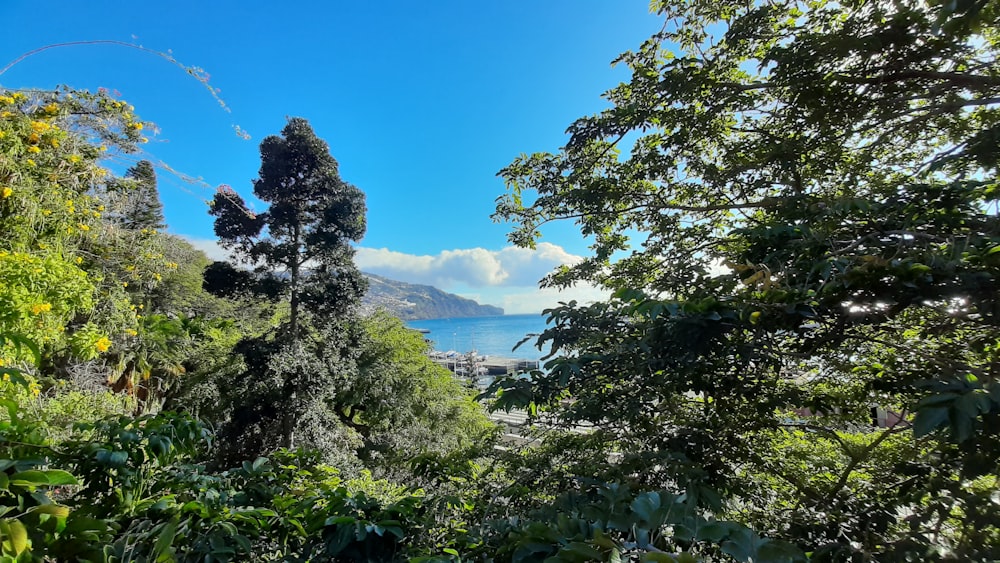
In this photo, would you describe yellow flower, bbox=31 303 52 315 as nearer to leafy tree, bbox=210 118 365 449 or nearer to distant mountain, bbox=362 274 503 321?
leafy tree, bbox=210 118 365 449

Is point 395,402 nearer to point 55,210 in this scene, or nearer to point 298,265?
point 298,265

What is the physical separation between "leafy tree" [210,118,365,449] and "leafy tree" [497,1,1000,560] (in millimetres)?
4812

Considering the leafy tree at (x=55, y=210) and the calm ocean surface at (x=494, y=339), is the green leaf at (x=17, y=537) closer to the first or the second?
the calm ocean surface at (x=494, y=339)

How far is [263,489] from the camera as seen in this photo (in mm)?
1512

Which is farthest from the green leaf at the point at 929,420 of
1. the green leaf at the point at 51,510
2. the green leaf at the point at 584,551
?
the green leaf at the point at 51,510

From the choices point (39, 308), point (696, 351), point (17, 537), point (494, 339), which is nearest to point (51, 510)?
point (17, 537)

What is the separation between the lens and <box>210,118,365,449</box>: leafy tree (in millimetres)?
5840

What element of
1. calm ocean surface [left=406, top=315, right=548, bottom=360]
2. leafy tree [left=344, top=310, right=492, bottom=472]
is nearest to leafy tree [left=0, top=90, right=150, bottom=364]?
calm ocean surface [left=406, top=315, right=548, bottom=360]

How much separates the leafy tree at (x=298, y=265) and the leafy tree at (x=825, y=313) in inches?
189

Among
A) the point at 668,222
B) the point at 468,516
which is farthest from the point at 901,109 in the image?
the point at 468,516

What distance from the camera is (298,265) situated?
246 inches

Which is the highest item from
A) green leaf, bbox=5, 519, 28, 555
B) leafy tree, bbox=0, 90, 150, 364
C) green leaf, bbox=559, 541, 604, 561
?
leafy tree, bbox=0, 90, 150, 364

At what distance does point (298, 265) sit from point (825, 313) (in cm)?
660

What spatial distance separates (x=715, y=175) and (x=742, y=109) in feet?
1.49
